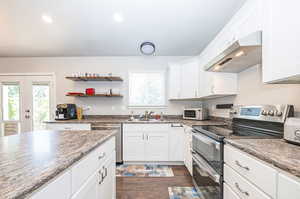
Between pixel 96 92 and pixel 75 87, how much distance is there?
52 centimetres

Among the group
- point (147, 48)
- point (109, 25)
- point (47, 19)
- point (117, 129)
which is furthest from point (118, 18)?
point (117, 129)

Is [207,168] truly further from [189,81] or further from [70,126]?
[70,126]

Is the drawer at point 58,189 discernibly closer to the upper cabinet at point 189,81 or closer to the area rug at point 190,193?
the area rug at point 190,193

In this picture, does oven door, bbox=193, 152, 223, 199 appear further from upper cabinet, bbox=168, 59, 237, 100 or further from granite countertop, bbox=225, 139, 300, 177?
upper cabinet, bbox=168, 59, 237, 100

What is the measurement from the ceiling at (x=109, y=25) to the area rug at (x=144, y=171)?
2387 millimetres

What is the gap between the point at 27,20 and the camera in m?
2.71

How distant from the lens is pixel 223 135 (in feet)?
4.79

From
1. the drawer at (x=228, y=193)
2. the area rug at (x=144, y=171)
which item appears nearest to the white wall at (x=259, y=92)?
the drawer at (x=228, y=193)

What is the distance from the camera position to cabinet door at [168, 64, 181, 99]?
3370mm

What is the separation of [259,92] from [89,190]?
77.3 inches

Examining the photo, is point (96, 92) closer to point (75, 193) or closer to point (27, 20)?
point (27, 20)

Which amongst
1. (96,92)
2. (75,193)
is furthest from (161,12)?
(75,193)

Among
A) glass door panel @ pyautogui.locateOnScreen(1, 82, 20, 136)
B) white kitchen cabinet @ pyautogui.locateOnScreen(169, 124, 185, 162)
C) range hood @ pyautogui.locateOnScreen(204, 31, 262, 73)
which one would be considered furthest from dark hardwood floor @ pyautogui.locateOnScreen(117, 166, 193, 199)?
glass door panel @ pyautogui.locateOnScreen(1, 82, 20, 136)

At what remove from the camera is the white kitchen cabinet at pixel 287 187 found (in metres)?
0.69
